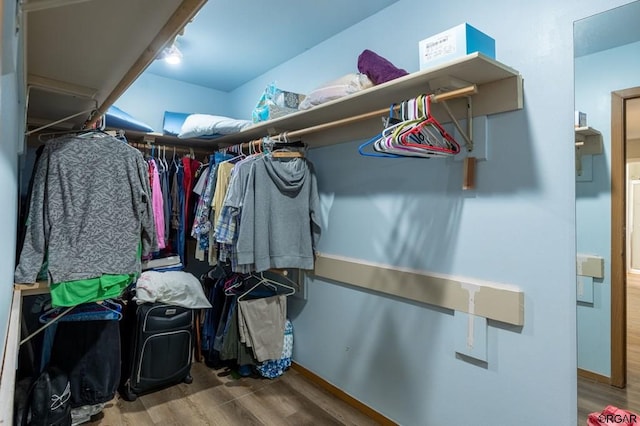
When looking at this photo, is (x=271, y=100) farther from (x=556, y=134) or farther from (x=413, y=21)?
(x=556, y=134)

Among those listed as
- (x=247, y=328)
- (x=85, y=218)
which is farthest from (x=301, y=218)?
(x=85, y=218)

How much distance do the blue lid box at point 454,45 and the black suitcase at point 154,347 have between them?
7.12ft

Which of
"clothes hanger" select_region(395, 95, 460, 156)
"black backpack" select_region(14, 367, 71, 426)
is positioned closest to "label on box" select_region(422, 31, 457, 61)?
"clothes hanger" select_region(395, 95, 460, 156)

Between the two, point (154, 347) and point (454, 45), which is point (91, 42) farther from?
point (154, 347)

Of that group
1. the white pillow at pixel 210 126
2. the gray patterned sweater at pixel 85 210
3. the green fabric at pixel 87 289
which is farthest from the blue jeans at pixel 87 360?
the white pillow at pixel 210 126

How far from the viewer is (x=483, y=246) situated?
1631mm

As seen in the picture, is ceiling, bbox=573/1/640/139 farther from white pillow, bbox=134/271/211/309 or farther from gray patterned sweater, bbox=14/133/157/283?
white pillow, bbox=134/271/211/309

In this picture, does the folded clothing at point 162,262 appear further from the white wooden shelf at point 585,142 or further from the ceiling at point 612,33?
the ceiling at point 612,33

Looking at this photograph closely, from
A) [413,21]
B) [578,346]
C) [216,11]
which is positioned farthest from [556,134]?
[216,11]

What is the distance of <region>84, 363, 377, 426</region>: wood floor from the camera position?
2107 millimetres

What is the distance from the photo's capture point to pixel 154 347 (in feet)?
7.63

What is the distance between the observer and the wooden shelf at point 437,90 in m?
1.43

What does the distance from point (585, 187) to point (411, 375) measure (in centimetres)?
126

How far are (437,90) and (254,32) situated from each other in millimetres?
1482
